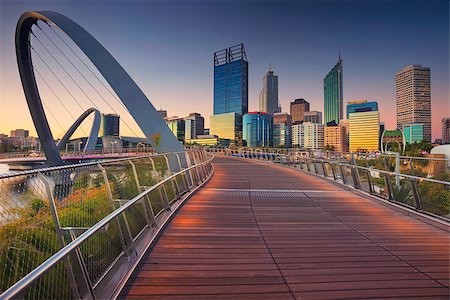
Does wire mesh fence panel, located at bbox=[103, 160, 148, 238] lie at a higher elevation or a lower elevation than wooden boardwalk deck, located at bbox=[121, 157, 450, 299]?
higher

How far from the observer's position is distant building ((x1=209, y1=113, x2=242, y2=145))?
17407cm

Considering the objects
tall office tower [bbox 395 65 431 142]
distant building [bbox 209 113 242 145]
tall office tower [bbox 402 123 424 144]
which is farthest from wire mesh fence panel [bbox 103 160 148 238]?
tall office tower [bbox 395 65 431 142]

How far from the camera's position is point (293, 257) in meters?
3.58

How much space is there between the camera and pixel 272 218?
18.4 ft

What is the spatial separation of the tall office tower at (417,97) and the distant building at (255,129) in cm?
9071

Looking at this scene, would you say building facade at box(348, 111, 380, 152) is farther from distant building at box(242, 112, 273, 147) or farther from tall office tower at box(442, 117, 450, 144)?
tall office tower at box(442, 117, 450, 144)

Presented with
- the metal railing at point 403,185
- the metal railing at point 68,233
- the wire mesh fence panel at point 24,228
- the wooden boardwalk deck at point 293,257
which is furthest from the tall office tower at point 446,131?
the wire mesh fence panel at point 24,228

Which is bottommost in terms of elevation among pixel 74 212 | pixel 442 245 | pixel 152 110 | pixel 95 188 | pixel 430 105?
pixel 442 245

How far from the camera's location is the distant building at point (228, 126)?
174075 mm

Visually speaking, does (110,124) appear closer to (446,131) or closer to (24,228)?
(24,228)

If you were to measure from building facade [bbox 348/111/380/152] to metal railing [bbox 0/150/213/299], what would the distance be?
584ft

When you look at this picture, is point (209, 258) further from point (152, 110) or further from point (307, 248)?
point (152, 110)

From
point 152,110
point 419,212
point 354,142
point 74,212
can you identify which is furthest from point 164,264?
point 354,142

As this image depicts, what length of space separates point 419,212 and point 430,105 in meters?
224
